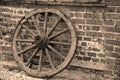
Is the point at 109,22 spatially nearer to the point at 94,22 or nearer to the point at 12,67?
the point at 94,22

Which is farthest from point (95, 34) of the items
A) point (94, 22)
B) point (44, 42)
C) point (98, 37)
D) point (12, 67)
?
point (12, 67)

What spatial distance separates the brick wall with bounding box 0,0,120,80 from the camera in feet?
13.3

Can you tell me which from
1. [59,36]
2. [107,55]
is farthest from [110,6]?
[59,36]

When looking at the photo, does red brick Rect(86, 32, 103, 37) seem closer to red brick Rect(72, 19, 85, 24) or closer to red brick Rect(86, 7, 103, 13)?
red brick Rect(72, 19, 85, 24)

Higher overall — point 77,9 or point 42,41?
point 77,9

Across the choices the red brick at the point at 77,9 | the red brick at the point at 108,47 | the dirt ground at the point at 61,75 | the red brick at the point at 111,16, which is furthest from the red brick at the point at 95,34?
the dirt ground at the point at 61,75

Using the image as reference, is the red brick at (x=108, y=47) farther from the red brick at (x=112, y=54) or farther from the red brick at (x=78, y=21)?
the red brick at (x=78, y=21)

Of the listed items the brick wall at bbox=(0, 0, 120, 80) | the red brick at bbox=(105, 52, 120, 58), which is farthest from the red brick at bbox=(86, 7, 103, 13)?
the red brick at bbox=(105, 52, 120, 58)

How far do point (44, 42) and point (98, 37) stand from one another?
3.32ft

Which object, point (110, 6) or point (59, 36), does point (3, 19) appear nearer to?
point (59, 36)

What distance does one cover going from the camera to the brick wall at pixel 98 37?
4059mm

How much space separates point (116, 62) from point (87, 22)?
0.87 meters

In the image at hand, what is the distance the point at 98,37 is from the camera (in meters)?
4.32

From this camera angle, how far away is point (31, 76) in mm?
4734
